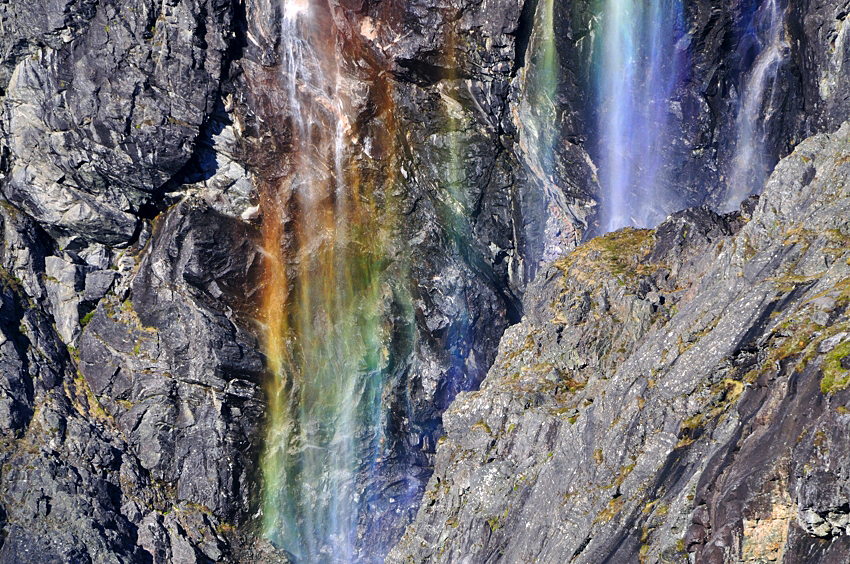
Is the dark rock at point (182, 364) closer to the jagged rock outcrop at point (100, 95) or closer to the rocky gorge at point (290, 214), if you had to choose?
the rocky gorge at point (290, 214)

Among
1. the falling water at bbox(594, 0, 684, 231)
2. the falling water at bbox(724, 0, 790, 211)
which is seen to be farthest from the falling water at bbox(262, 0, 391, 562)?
the falling water at bbox(724, 0, 790, 211)

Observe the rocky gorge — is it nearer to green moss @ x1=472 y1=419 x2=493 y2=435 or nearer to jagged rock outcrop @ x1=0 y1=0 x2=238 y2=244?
jagged rock outcrop @ x1=0 y1=0 x2=238 y2=244

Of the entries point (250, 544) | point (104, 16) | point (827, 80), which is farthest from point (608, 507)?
point (104, 16)

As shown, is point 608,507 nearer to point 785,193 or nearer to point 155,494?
point 785,193

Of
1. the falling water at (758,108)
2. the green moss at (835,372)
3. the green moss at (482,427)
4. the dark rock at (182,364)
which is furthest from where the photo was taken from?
the dark rock at (182,364)

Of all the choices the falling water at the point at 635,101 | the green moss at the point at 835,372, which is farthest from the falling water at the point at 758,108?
the green moss at the point at 835,372

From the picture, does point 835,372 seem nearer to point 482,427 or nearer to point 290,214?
point 482,427

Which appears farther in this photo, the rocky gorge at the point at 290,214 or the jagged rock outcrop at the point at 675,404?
the rocky gorge at the point at 290,214

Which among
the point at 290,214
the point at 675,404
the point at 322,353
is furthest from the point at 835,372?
the point at 322,353
